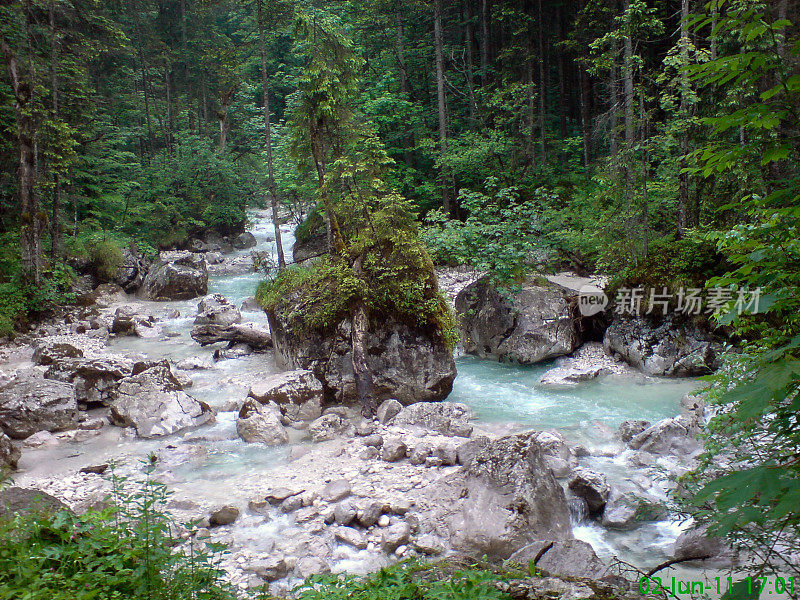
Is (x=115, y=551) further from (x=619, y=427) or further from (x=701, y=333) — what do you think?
(x=701, y=333)

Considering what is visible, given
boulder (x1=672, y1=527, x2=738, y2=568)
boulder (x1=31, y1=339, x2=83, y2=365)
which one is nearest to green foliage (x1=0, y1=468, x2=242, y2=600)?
boulder (x1=672, y1=527, x2=738, y2=568)

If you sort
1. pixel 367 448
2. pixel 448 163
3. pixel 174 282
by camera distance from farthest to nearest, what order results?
pixel 448 163, pixel 174 282, pixel 367 448

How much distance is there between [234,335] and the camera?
1366cm

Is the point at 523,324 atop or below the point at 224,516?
atop

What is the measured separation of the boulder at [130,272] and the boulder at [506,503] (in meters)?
19.0

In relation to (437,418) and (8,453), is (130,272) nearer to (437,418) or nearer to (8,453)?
(8,453)

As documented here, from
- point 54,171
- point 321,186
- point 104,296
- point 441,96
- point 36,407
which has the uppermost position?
point 441,96

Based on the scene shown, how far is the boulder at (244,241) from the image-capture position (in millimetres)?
30391

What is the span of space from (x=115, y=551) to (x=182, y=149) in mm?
29341

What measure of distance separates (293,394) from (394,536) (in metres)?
4.50

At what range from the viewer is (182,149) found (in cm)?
2869

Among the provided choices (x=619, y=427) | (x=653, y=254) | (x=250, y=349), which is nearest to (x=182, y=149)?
(x=250, y=349)

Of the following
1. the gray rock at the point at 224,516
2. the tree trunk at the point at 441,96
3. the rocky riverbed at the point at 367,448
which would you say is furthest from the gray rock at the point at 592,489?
the tree trunk at the point at 441,96

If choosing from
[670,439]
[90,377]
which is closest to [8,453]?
[90,377]
